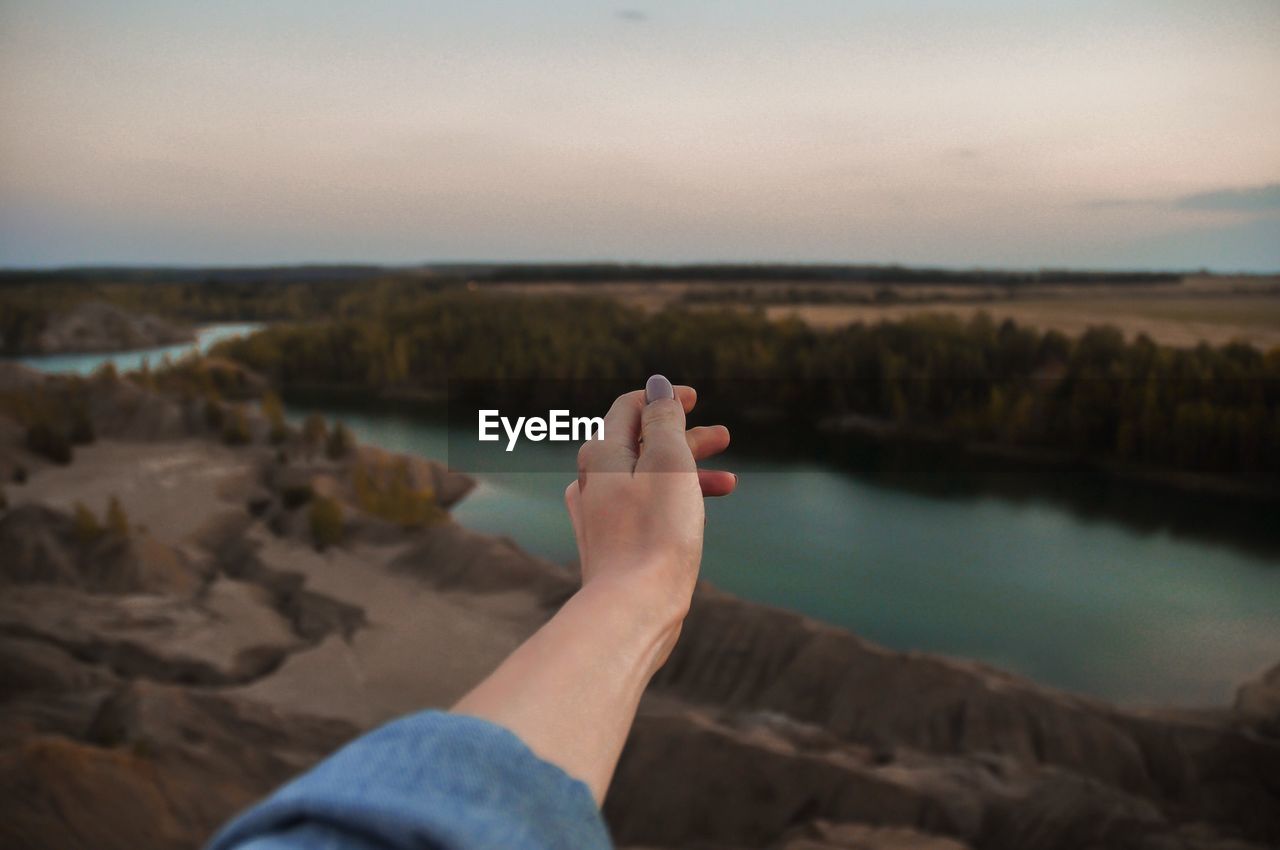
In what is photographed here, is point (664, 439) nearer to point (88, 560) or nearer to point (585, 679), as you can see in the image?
point (585, 679)

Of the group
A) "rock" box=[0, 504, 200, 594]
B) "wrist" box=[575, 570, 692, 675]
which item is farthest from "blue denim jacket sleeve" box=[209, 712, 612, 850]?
"rock" box=[0, 504, 200, 594]

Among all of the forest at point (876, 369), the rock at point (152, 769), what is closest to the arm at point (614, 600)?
the rock at point (152, 769)

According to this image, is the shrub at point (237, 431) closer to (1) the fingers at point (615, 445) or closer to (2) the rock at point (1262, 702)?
(2) the rock at point (1262, 702)

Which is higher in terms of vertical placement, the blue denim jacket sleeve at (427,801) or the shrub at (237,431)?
the blue denim jacket sleeve at (427,801)

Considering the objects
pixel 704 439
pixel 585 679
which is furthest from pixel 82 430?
pixel 585 679

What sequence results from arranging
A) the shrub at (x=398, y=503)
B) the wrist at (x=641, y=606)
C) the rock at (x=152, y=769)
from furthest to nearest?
the shrub at (x=398, y=503) < the rock at (x=152, y=769) < the wrist at (x=641, y=606)

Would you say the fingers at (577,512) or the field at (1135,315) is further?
the field at (1135,315)

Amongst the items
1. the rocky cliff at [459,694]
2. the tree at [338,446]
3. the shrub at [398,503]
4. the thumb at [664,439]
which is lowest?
the rocky cliff at [459,694]
